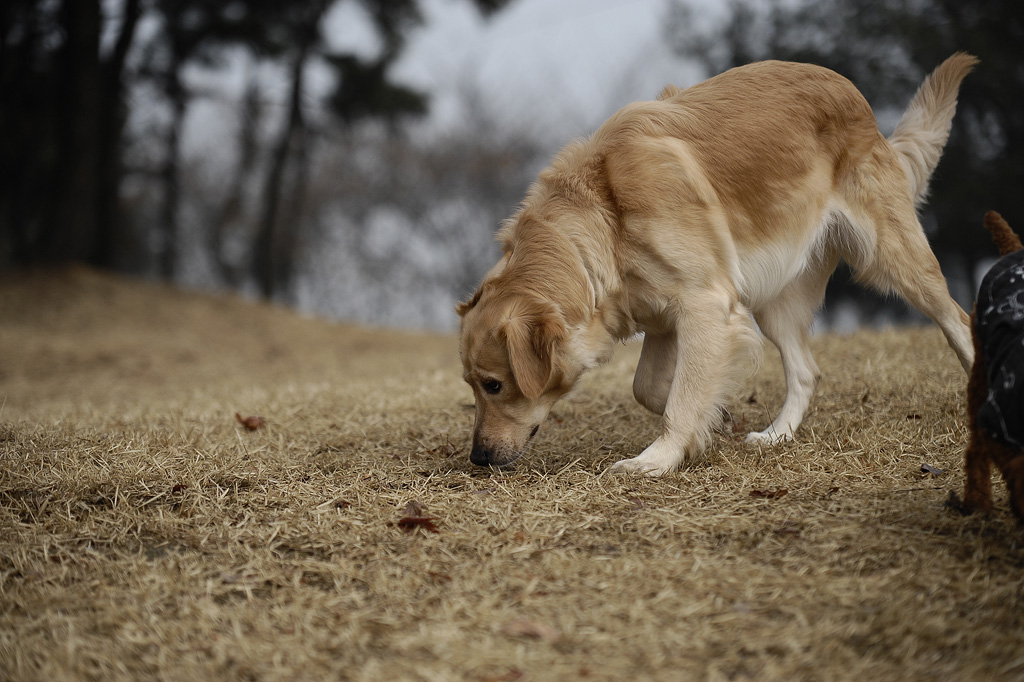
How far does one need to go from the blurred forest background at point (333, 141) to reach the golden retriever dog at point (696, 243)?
5735 mm

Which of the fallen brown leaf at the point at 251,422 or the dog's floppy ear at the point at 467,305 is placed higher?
the dog's floppy ear at the point at 467,305

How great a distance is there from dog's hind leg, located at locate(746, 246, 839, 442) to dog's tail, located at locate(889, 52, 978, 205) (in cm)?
52

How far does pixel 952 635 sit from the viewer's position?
1804mm

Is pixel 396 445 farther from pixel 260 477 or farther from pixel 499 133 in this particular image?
pixel 499 133

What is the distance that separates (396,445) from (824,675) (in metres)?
2.32

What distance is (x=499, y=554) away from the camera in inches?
90.7

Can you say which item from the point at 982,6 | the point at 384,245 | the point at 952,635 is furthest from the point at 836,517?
the point at 384,245

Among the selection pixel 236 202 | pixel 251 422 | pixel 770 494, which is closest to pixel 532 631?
pixel 770 494

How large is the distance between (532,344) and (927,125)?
2.24m

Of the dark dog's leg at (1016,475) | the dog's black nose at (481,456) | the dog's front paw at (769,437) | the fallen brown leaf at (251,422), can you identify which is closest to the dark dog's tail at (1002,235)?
the dark dog's leg at (1016,475)

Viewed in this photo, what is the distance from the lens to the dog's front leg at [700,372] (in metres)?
3.14

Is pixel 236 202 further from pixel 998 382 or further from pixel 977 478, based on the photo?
pixel 998 382

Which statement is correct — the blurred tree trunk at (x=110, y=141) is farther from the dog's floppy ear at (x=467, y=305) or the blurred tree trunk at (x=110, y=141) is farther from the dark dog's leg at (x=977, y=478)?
the dark dog's leg at (x=977, y=478)

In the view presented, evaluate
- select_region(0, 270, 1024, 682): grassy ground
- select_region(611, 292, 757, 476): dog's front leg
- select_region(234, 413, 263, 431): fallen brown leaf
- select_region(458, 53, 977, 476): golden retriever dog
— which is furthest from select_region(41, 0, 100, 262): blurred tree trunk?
select_region(611, 292, 757, 476): dog's front leg
